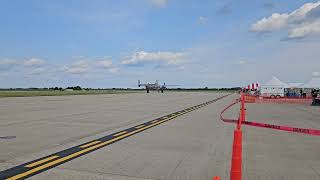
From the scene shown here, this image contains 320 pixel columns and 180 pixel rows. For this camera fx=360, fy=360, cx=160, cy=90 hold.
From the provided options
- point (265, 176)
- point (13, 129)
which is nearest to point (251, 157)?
point (265, 176)

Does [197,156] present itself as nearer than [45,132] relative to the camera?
Yes

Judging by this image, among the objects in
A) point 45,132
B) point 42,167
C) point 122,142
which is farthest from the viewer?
point 45,132

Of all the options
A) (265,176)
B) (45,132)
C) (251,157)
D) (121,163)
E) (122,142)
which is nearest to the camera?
(265,176)

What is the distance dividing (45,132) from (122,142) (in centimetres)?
353

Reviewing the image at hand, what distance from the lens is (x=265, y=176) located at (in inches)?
246

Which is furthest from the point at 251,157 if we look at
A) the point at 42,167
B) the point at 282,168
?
the point at 42,167

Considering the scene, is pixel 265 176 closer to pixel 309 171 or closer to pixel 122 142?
pixel 309 171

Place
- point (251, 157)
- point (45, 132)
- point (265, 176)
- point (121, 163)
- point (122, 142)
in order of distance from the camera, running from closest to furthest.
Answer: point (265, 176) → point (121, 163) → point (251, 157) → point (122, 142) → point (45, 132)

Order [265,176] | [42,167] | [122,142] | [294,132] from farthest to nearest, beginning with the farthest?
1. [294,132]
2. [122,142]
3. [42,167]
4. [265,176]

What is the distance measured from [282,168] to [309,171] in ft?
1.57

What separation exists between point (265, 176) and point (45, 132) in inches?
319

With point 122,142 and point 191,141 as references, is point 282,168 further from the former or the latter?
point 122,142

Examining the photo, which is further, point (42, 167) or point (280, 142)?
point (280, 142)

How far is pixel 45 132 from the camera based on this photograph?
12062 mm
